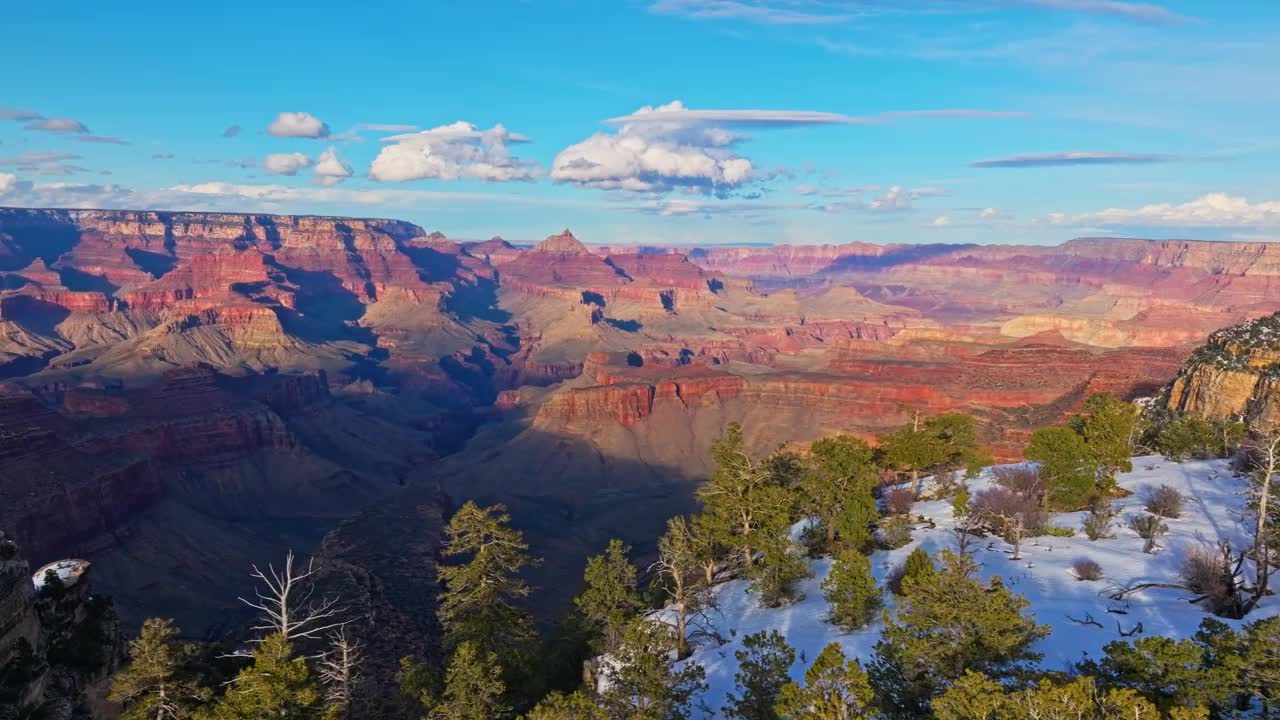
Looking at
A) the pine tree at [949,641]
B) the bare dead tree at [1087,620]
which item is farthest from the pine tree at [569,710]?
the bare dead tree at [1087,620]

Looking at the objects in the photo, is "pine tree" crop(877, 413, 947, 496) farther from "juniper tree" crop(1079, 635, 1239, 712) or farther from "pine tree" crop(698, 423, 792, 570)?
"juniper tree" crop(1079, 635, 1239, 712)

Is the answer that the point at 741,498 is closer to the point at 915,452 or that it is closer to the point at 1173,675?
the point at 915,452

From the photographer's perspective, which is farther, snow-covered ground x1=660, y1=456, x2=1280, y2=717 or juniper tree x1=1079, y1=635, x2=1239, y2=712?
snow-covered ground x1=660, y1=456, x2=1280, y2=717

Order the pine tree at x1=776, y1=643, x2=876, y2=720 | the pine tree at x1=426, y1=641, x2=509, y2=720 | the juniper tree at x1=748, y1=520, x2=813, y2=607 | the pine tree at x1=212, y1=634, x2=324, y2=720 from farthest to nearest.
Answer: the juniper tree at x1=748, y1=520, x2=813, y2=607 → the pine tree at x1=426, y1=641, x2=509, y2=720 → the pine tree at x1=212, y1=634, x2=324, y2=720 → the pine tree at x1=776, y1=643, x2=876, y2=720

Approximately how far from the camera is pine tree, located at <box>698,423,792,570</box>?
3791cm

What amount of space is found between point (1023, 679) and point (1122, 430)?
28912 millimetres

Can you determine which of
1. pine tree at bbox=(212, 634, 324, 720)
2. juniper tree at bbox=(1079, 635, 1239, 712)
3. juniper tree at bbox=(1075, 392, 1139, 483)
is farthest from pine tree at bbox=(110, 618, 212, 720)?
juniper tree at bbox=(1075, 392, 1139, 483)

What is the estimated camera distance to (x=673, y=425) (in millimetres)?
149625

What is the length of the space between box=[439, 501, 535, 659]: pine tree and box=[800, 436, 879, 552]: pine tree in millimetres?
16416

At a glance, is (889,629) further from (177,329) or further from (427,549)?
(177,329)

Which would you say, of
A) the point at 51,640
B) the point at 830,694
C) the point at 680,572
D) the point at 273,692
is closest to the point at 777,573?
the point at 680,572

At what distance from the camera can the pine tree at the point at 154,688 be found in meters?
25.8

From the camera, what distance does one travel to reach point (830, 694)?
18953 millimetres

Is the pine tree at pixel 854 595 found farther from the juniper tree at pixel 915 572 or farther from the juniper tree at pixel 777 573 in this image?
the juniper tree at pixel 777 573
